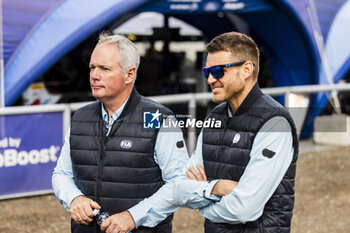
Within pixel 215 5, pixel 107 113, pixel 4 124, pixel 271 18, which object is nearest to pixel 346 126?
pixel 271 18

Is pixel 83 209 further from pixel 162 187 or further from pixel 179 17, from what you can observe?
pixel 179 17

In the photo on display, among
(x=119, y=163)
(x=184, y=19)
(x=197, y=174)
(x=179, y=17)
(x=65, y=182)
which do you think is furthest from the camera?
(x=184, y=19)

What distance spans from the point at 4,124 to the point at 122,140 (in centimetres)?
464

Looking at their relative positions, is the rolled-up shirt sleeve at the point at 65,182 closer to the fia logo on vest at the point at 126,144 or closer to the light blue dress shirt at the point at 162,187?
the light blue dress shirt at the point at 162,187

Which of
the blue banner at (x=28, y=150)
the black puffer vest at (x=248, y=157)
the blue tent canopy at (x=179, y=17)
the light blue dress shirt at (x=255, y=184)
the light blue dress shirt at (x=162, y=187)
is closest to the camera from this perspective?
the light blue dress shirt at (x=255, y=184)

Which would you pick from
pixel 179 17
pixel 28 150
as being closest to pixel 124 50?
pixel 28 150

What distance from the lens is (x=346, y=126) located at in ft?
37.3

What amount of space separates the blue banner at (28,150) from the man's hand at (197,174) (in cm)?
483

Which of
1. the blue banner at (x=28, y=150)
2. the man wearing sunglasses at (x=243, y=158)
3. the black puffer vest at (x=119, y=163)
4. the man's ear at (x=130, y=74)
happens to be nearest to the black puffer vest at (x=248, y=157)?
the man wearing sunglasses at (x=243, y=158)

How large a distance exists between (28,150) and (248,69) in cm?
515

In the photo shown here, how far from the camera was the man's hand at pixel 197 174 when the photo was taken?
2980 millimetres

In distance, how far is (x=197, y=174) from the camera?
2.98m

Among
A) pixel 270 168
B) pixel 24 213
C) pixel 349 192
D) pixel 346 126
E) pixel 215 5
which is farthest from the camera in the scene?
pixel 346 126

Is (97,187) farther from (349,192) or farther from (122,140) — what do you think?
(349,192)
